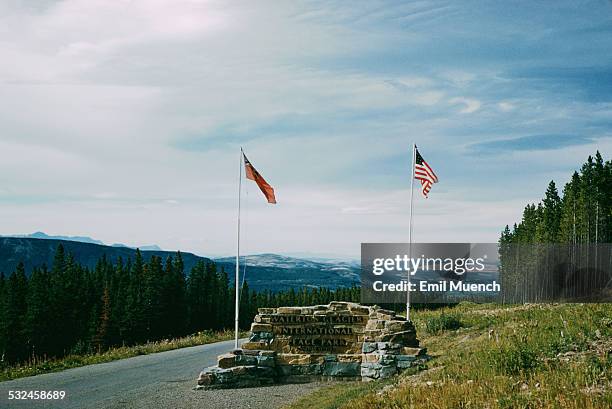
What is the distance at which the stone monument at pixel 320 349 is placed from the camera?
2244 cm

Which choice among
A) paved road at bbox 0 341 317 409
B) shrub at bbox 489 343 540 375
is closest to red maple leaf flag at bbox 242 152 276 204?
paved road at bbox 0 341 317 409

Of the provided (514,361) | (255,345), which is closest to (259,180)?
(255,345)

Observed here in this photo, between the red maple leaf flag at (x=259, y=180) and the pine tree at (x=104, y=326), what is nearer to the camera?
the red maple leaf flag at (x=259, y=180)

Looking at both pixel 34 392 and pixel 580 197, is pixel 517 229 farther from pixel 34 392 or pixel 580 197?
pixel 34 392

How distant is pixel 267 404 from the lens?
18906 mm

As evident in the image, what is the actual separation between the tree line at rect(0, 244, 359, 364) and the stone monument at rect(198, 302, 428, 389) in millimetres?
42302

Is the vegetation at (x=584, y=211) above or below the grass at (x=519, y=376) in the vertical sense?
above

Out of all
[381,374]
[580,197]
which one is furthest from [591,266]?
[381,374]

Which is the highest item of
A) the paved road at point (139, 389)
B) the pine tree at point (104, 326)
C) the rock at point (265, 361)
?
the rock at point (265, 361)

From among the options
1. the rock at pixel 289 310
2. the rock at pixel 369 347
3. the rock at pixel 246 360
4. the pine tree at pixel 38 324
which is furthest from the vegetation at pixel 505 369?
the pine tree at pixel 38 324

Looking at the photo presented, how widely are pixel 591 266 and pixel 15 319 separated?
7238 cm

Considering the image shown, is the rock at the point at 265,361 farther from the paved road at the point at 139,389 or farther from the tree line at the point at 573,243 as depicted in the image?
the tree line at the point at 573,243

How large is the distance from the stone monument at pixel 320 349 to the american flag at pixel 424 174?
7142 millimetres

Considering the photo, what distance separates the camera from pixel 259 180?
25562mm
